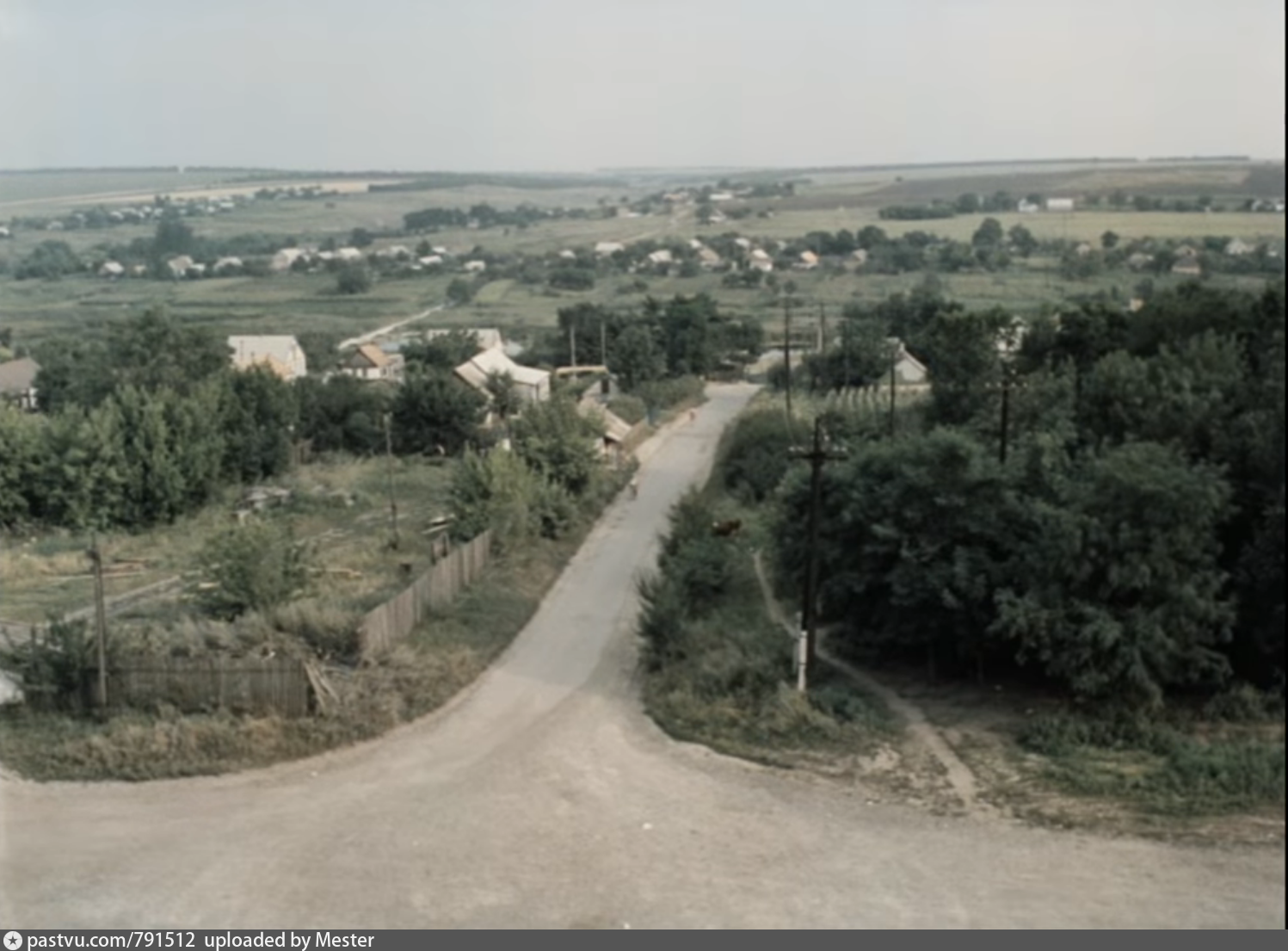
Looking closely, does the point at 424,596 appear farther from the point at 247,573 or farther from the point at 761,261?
the point at 761,261

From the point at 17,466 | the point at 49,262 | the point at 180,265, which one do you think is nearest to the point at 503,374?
the point at 49,262

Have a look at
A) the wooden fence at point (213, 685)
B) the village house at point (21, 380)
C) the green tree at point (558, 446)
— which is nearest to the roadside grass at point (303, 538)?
the green tree at point (558, 446)

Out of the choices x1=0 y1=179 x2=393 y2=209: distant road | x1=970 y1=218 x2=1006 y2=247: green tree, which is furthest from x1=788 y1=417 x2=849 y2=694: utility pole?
x1=970 y1=218 x2=1006 y2=247: green tree

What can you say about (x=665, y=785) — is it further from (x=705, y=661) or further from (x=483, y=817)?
(x=705, y=661)

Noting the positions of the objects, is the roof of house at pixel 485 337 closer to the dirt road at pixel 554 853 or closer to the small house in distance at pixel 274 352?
the small house in distance at pixel 274 352

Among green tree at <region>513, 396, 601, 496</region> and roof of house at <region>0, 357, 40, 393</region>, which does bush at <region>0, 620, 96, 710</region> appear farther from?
roof of house at <region>0, 357, 40, 393</region>

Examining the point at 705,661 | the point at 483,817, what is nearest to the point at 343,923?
the point at 483,817
